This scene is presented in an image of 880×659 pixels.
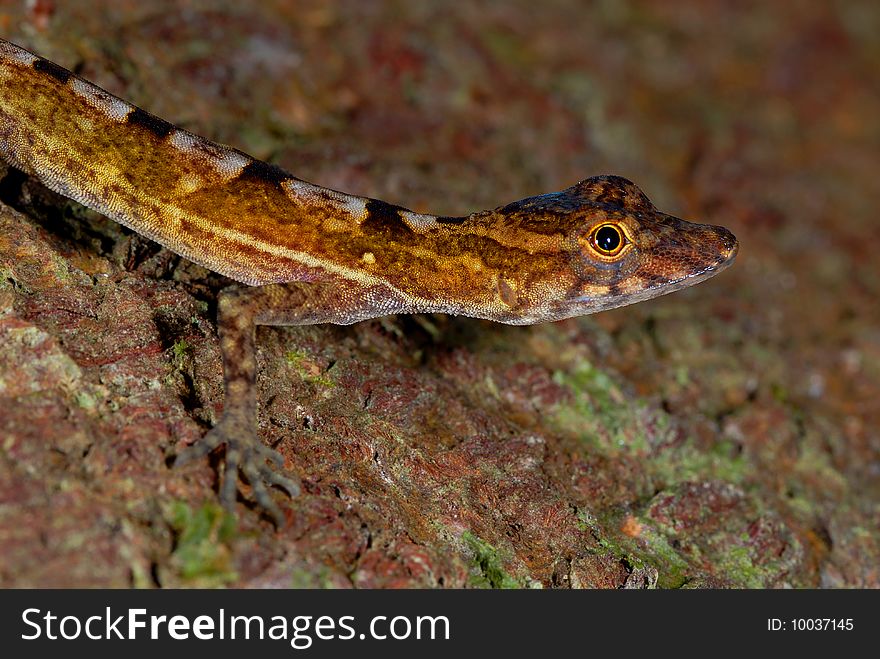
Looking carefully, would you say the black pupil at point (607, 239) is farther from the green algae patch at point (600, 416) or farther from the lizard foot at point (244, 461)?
the lizard foot at point (244, 461)

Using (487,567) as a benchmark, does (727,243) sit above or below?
above

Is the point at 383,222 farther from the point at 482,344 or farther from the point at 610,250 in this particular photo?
the point at 482,344

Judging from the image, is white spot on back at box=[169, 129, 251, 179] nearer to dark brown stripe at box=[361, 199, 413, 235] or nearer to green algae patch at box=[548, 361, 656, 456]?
dark brown stripe at box=[361, 199, 413, 235]

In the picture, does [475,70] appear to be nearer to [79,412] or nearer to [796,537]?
[796,537]

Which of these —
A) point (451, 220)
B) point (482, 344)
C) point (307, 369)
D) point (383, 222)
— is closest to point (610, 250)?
point (451, 220)

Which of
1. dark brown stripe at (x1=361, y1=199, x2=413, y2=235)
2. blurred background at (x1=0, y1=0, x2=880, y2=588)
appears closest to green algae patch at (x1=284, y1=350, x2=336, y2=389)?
blurred background at (x1=0, y1=0, x2=880, y2=588)

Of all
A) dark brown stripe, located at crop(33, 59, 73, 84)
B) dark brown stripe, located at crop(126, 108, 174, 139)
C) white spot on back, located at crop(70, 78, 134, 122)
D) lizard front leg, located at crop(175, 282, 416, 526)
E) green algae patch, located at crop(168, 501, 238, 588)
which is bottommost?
green algae patch, located at crop(168, 501, 238, 588)

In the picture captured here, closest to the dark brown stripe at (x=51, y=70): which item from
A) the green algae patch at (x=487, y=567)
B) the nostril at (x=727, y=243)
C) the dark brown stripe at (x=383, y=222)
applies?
the dark brown stripe at (x=383, y=222)

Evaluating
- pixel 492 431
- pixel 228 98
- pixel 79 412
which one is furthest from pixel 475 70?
pixel 79 412
